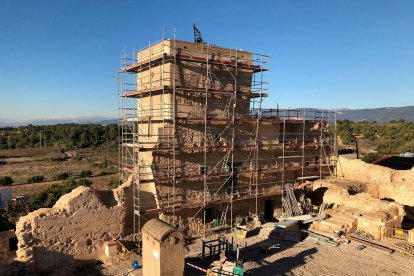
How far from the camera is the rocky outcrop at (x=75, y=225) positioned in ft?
42.9

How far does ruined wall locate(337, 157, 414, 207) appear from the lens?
65.3 feet

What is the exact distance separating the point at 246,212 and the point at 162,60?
9.57 m

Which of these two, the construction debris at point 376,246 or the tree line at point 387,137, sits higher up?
the tree line at point 387,137

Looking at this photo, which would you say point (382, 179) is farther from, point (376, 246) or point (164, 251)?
point (164, 251)

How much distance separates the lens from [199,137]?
17.6m

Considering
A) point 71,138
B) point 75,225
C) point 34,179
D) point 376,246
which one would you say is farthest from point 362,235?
point 71,138

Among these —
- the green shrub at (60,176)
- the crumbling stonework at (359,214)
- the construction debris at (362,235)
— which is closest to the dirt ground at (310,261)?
the construction debris at (362,235)

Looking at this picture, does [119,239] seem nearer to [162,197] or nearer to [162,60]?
[162,197]

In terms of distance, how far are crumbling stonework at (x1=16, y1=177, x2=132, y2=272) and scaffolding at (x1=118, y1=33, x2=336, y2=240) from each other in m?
1.00

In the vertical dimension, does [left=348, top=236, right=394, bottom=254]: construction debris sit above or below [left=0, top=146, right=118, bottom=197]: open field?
above

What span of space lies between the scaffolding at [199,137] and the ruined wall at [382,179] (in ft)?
12.6

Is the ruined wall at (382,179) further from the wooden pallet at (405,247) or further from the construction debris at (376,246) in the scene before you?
the construction debris at (376,246)

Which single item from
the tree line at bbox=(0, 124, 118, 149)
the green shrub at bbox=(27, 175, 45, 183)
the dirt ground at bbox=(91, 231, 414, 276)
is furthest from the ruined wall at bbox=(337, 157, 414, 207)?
the tree line at bbox=(0, 124, 118, 149)

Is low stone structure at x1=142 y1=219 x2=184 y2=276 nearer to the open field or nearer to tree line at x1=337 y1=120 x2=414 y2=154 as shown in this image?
the open field
